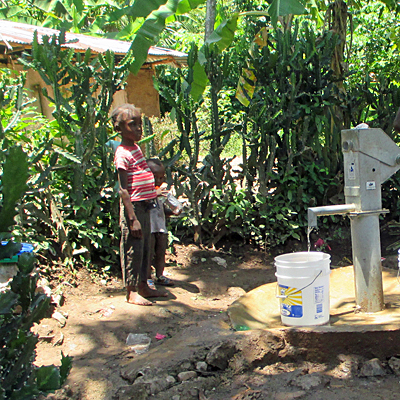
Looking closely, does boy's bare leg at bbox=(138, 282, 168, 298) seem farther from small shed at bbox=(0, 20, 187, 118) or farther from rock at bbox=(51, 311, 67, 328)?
small shed at bbox=(0, 20, 187, 118)

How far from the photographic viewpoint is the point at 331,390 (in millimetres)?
2674

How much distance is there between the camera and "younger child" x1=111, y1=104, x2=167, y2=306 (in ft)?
13.1

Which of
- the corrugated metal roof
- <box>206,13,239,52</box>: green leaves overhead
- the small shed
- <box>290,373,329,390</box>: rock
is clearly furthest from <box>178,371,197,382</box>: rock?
the corrugated metal roof

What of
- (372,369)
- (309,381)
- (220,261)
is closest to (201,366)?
(309,381)

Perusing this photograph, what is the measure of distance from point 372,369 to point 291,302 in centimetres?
68

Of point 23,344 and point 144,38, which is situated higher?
point 144,38

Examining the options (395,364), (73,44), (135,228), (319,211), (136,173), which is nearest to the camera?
(395,364)

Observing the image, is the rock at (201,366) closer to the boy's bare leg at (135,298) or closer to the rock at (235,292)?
the boy's bare leg at (135,298)

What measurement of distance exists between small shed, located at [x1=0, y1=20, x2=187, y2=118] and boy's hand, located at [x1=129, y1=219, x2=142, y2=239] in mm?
3346

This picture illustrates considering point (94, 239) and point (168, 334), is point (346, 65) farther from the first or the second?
→ point (168, 334)

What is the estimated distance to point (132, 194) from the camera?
13.3 feet

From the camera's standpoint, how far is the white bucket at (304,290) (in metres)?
3.27

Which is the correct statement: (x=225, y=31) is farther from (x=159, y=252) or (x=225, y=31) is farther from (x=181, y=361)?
(x=181, y=361)

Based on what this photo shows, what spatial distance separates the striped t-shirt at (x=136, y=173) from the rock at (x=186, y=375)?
1.67 metres
